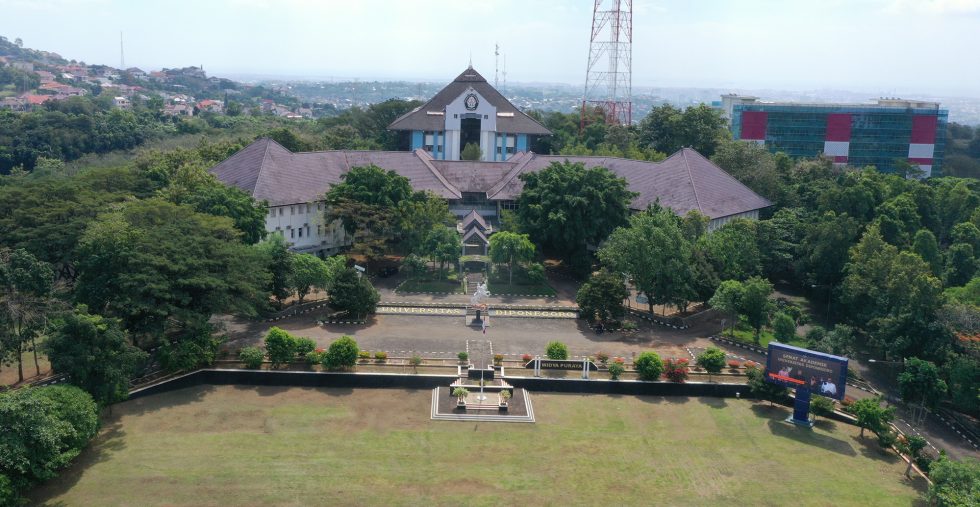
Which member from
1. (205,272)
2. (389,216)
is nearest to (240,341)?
(205,272)

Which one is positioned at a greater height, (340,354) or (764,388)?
(340,354)

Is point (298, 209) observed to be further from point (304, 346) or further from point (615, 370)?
point (615, 370)

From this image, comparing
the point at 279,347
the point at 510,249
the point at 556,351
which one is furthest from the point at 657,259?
the point at 279,347

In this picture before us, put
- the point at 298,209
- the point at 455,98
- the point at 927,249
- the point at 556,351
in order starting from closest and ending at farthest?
1. the point at 556,351
2. the point at 927,249
3. the point at 298,209
4. the point at 455,98

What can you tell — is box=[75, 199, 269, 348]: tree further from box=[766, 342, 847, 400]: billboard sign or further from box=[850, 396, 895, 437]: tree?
box=[850, 396, 895, 437]: tree

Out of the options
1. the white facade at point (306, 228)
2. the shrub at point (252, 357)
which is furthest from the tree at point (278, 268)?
the white facade at point (306, 228)

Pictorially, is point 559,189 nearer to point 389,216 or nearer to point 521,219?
point 521,219
